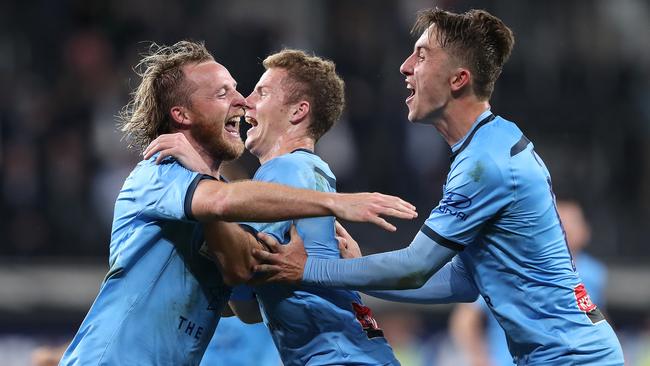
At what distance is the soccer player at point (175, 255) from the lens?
4812mm

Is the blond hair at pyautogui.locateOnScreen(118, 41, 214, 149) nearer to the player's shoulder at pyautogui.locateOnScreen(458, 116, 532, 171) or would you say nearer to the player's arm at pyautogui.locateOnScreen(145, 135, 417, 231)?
the player's arm at pyautogui.locateOnScreen(145, 135, 417, 231)

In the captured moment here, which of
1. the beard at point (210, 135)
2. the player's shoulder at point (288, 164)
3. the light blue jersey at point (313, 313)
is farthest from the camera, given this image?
the beard at point (210, 135)

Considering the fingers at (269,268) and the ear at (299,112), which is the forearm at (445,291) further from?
the ear at (299,112)

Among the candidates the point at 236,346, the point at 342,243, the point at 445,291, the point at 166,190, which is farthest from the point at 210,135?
the point at 236,346

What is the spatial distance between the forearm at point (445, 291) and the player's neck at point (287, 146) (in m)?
0.82

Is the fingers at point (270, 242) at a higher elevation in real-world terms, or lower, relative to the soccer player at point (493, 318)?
higher

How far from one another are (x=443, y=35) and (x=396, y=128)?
7.09 meters

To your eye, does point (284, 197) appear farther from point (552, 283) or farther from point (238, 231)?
point (552, 283)

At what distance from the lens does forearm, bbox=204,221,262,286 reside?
5.06 m

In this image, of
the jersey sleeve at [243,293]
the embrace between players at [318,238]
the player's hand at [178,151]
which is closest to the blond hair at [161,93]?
the embrace between players at [318,238]

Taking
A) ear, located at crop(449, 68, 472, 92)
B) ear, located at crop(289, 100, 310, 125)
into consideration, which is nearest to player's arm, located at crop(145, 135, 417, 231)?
ear, located at crop(449, 68, 472, 92)

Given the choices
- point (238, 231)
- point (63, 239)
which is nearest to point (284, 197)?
point (238, 231)

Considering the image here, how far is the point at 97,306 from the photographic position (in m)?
5.10

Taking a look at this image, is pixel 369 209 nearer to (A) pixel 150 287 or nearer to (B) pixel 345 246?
(B) pixel 345 246
